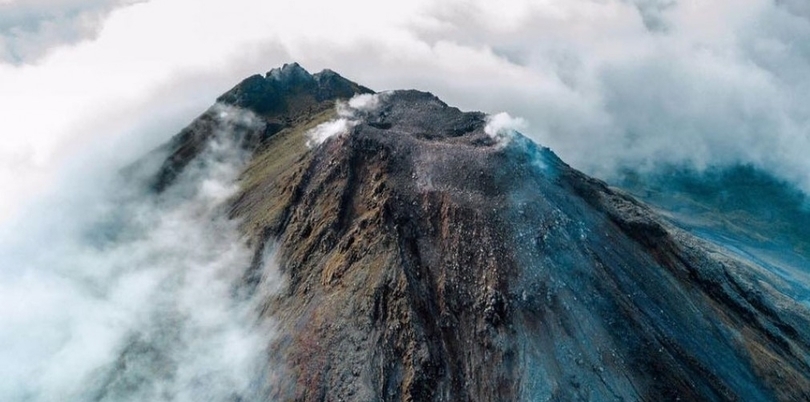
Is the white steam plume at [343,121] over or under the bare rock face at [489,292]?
over

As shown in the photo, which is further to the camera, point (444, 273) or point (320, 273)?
point (320, 273)

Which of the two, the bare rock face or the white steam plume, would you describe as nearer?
the bare rock face

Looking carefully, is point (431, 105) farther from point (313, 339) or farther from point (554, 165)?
point (313, 339)

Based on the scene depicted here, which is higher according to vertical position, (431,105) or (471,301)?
(431,105)

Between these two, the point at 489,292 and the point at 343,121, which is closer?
the point at 489,292

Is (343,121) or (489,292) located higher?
(343,121)

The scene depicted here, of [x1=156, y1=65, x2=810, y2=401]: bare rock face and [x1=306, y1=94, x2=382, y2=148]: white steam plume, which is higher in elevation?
[x1=306, y1=94, x2=382, y2=148]: white steam plume

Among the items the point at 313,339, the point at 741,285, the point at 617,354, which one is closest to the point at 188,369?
the point at 313,339

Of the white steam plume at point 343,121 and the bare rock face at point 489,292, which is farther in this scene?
the white steam plume at point 343,121
